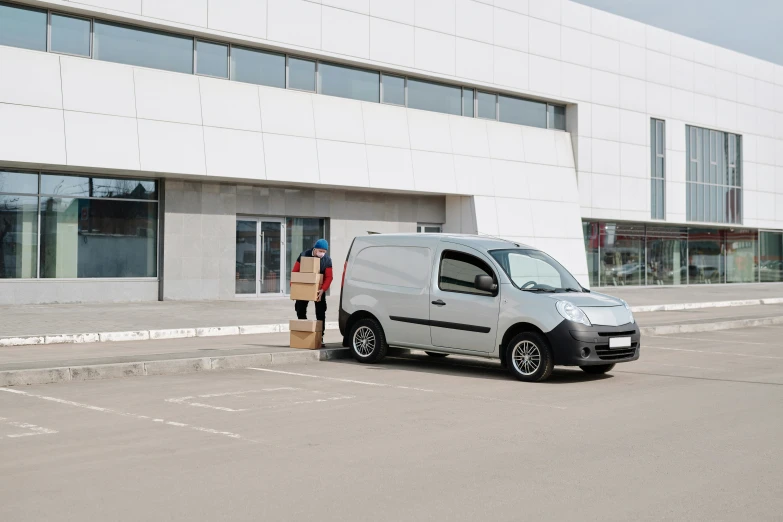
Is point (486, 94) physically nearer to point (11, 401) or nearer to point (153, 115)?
point (153, 115)

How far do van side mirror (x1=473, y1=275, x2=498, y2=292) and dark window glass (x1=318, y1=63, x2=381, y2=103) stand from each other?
1614cm

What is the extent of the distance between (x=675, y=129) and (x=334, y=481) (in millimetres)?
36046

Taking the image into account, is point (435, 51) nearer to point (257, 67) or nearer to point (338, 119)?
point (338, 119)

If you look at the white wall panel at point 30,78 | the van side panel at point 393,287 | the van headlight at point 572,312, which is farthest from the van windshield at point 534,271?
the white wall panel at point 30,78

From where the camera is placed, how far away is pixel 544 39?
109 feet

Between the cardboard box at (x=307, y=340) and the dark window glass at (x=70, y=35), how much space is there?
1154cm

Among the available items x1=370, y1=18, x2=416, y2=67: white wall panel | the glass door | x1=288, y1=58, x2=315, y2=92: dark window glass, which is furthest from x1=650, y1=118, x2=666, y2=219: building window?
the glass door

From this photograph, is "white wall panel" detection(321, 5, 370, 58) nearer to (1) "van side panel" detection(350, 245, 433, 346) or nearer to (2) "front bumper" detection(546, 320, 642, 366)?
(1) "van side panel" detection(350, 245, 433, 346)

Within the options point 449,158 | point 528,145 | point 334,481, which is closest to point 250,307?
point 449,158

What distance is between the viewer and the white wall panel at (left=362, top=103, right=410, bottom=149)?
2748cm

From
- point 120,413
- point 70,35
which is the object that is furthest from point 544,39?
point 120,413

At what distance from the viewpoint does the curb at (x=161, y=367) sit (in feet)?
34.5

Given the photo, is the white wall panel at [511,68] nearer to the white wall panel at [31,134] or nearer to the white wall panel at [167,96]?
the white wall panel at [167,96]

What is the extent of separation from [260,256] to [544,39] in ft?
47.6
